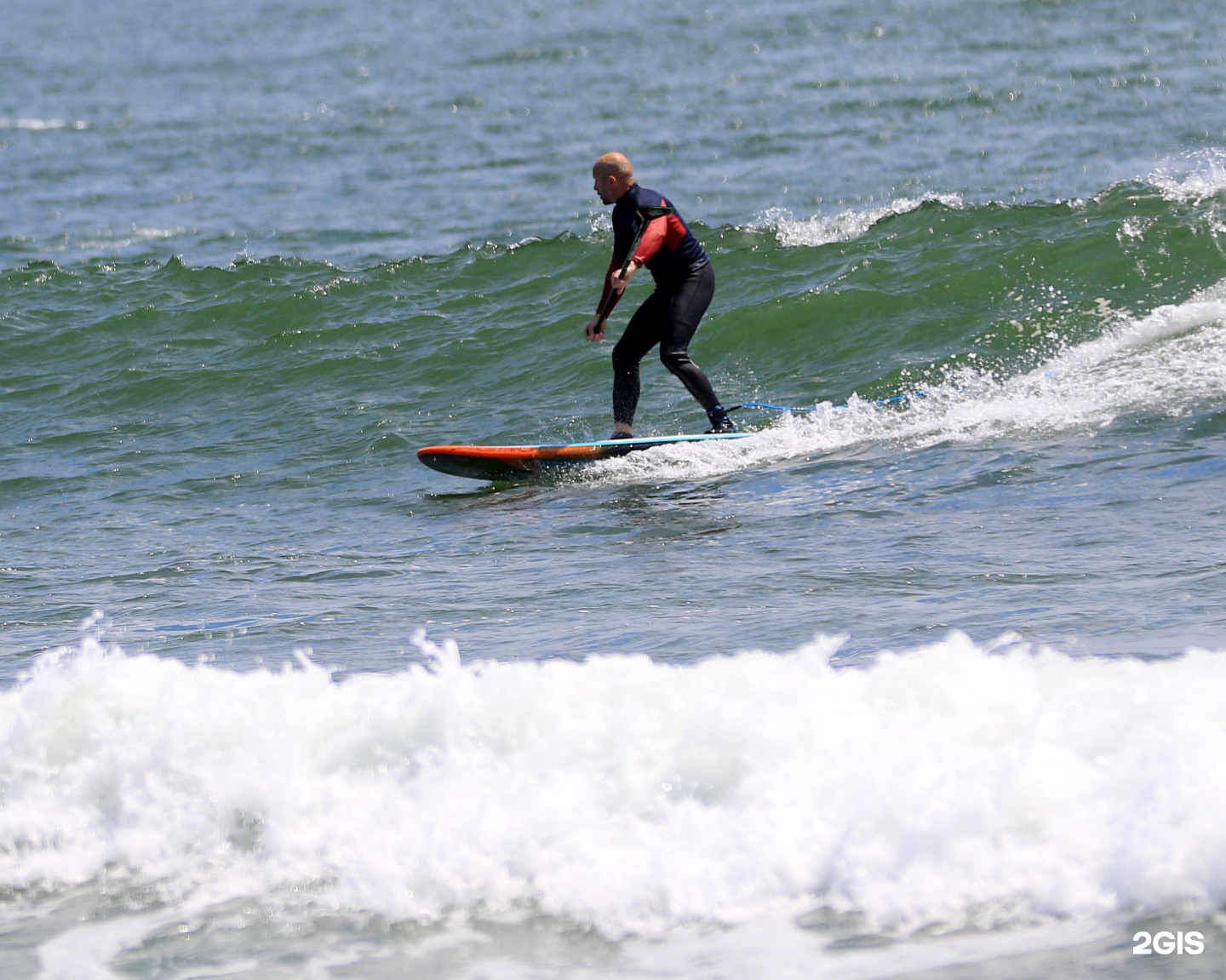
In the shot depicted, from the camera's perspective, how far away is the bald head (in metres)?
9.91

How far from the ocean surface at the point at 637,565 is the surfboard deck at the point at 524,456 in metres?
0.13

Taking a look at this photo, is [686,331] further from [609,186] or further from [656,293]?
[609,186]

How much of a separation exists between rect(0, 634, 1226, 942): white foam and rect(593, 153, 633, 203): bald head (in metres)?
4.90

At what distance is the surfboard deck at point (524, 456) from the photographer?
34.1 feet

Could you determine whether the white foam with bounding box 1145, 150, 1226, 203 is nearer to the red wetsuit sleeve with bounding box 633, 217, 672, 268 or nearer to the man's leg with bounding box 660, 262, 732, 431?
the man's leg with bounding box 660, 262, 732, 431

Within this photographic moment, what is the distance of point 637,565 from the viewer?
7941mm

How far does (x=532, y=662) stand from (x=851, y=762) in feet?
5.55

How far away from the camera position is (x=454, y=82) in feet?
92.0

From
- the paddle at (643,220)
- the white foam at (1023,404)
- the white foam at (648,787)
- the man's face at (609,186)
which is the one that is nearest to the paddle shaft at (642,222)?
the paddle at (643,220)

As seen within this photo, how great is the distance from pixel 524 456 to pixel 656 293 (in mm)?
1454

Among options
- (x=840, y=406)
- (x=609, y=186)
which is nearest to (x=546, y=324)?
(x=840, y=406)

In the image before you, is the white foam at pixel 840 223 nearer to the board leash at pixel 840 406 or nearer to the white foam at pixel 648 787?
the board leash at pixel 840 406

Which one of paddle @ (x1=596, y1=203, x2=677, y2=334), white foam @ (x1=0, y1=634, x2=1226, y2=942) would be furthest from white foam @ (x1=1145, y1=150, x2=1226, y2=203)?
white foam @ (x1=0, y1=634, x2=1226, y2=942)

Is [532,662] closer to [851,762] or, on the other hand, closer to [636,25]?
[851,762]
